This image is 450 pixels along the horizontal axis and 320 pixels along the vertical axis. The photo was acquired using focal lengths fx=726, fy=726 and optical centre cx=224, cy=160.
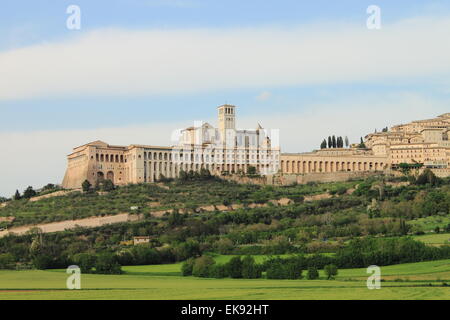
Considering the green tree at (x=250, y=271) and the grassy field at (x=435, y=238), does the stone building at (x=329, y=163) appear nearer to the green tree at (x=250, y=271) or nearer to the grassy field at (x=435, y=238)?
the grassy field at (x=435, y=238)

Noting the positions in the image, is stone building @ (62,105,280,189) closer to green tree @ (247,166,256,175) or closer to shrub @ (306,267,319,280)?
green tree @ (247,166,256,175)

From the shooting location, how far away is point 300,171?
76188 mm

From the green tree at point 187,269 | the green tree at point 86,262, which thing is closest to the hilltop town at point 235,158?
the green tree at point 86,262

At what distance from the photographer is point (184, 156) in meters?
73.0

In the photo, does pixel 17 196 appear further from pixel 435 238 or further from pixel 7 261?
pixel 435 238

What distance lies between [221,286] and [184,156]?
147ft

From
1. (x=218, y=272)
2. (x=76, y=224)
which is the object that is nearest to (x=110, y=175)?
(x=76, y=224)

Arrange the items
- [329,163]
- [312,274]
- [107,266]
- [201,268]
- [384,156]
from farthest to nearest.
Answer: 1. [384,156]
2. [329,163]
3. [107,266]
4. [201,268]
5. [312,274]

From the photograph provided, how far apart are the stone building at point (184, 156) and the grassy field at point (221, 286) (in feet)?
110

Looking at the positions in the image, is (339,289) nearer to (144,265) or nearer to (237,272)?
(237,272)

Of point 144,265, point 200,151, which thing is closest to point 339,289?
point 144,265

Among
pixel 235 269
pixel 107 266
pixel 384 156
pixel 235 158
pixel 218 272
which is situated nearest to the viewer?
pixel 235 269

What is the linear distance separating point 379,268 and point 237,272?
7.11m

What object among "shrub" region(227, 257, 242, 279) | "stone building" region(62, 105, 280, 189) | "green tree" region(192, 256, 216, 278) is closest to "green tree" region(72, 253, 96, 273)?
"green tree" region(192, 256, 216, 278)
